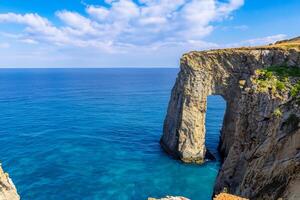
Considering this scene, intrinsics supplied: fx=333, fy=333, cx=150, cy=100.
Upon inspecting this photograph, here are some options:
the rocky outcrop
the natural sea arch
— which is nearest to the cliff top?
the natural sea arch

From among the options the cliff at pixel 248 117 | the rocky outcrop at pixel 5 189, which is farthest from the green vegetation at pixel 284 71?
the rocky outcrop at pixel 5 189

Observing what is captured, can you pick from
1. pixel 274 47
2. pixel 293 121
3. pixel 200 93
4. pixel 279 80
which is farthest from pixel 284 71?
pixel 200 93

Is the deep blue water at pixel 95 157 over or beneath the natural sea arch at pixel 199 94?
beneath

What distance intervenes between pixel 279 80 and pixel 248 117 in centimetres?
690

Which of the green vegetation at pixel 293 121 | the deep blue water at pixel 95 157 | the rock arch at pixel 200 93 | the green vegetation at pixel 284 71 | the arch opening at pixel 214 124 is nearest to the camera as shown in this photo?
the green vegetation at pixel 293 121

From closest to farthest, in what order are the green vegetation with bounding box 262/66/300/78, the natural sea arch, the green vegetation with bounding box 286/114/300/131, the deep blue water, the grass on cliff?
the green vegetation with bounding box 286/114/300/131 < the grass on cliff < the green vegetation with bounding box 262/66/300/78 < the deep blue water < the natural sea arch

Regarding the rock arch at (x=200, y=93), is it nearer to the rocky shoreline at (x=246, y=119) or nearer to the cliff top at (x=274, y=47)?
the rocky shoreline at (x=246, y=119)

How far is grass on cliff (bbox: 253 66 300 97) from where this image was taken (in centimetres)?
3588

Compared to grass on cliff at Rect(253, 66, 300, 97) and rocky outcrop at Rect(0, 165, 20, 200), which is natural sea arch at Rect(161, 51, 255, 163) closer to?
grass on cliff at Rect(253, 66, 300, 97)

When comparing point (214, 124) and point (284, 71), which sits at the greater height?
point (284, 71)

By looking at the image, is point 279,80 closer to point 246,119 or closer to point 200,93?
point 246,119

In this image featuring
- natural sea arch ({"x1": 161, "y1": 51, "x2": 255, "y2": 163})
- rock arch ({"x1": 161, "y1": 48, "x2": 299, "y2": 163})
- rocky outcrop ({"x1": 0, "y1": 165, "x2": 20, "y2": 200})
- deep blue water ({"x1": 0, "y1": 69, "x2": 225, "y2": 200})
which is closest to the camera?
rocky outcrop ({"x1": 0, "y1": 165, "x2": 20, "y2": 200})

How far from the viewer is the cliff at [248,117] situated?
2302cm

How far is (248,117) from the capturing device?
117ft
